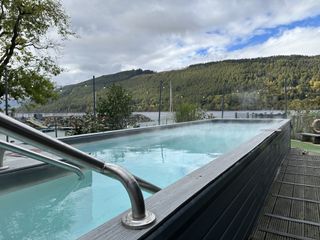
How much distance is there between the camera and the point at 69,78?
1319 cm

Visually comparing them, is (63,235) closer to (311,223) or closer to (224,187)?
(224,187)

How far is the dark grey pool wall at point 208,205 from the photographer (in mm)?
987

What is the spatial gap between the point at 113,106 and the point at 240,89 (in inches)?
283

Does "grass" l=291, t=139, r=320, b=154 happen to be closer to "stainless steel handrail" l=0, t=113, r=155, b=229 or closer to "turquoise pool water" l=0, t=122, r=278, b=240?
"turquoise pool water" l=0, t=122, r=278, b=240

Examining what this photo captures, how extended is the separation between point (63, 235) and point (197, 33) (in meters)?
17.6

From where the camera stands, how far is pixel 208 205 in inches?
53.8

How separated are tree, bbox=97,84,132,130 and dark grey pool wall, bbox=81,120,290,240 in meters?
6.39

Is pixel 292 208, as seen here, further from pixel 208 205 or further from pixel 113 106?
pixel 113 106

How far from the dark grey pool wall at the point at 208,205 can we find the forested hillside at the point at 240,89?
676cm

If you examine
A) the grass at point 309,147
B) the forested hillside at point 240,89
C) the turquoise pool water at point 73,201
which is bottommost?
the grass at point 309,147

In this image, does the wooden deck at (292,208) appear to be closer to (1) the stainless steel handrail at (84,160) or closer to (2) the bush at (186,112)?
(1) the stainless steel handrail at (84,160)

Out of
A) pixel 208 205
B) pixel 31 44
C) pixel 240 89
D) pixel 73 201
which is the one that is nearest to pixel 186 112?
pixel 240 89

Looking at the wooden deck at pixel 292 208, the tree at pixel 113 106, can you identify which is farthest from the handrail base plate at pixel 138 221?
the tree at pixel 113 106

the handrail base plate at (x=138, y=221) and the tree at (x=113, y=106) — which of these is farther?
the tree at (x=113, y=106)
